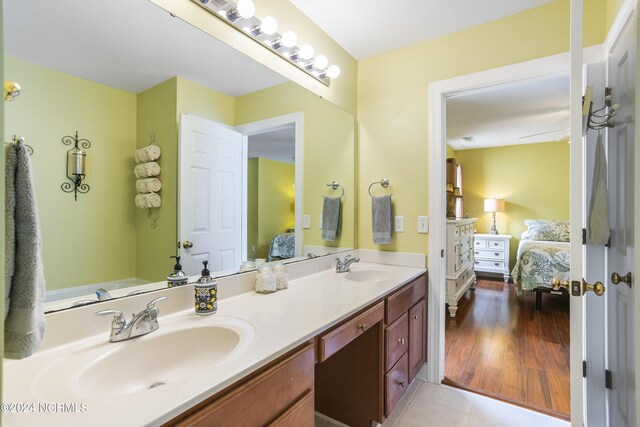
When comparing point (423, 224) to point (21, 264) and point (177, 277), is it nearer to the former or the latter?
point (177, 277)

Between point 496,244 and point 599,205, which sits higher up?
point 599,205

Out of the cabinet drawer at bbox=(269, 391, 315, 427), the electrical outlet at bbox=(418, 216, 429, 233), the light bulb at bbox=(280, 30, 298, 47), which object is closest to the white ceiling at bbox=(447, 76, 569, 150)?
the electrical outlet at bbox=(418, 216, 429, 233)

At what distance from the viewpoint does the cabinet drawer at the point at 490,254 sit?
195 inches

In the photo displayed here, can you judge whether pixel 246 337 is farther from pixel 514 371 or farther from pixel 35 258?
pixel 514 371

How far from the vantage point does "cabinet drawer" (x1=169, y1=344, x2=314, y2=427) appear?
69cm

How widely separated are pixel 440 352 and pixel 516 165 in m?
4.44

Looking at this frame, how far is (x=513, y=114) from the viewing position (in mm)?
3648

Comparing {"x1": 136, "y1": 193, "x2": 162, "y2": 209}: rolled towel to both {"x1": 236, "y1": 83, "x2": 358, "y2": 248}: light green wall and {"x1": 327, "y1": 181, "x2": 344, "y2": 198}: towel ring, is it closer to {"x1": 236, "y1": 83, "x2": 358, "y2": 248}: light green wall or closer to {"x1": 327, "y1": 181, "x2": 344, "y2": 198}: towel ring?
{"x1": 236, "y1": 83, "x2": 358, "y2": 248}: light green wall

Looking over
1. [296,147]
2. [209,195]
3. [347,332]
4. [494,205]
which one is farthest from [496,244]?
[209,195]

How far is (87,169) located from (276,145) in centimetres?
98

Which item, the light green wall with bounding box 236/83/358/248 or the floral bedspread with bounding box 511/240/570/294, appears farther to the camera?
the floral bedspread with bounding box 511/240/570/294

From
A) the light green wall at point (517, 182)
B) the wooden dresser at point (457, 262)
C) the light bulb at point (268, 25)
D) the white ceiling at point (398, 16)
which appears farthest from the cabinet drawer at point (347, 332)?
the light green wall at point (517, 182)

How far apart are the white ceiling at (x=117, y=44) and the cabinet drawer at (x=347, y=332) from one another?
3.74ft

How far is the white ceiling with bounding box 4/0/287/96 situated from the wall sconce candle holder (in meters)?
0.22
